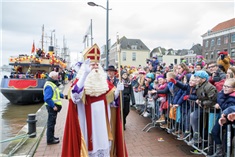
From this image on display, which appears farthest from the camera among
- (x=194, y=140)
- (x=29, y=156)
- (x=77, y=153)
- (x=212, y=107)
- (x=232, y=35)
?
(x=232, y=35)

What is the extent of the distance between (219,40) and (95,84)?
164 ft

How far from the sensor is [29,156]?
14.0 ft

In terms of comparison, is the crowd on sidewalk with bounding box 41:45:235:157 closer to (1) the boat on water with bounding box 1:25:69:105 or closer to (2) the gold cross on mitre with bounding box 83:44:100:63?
(2) the gold cross on mitre with bounding box 83:44:100:63

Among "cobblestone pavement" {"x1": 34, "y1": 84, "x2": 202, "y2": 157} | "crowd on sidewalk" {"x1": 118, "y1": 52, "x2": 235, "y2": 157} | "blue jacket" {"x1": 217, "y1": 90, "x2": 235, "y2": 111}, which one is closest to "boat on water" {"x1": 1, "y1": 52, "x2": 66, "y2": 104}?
"cobblestone pavement" {"x1": 34, "y1": 84, "x2": 202, "y2": 157}

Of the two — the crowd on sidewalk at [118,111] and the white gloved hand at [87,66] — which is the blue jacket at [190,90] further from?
the white gloved hand at [87,66]

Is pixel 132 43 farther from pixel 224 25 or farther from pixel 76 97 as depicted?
pixel 76 97

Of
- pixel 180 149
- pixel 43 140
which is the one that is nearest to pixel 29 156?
pixel 43 140

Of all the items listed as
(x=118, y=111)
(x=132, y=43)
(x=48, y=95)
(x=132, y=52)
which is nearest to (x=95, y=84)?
(x=118, y=111)

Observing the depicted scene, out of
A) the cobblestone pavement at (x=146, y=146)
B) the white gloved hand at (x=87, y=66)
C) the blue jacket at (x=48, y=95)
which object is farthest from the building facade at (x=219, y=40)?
the white gloved hand at (x=87, y=66)

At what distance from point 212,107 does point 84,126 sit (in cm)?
228

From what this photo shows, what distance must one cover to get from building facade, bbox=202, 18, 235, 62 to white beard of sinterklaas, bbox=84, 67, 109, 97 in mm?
44246

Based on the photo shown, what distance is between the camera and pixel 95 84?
3.27 metres

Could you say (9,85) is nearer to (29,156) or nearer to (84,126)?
(29,156)

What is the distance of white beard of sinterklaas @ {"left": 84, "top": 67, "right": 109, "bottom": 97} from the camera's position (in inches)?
127
